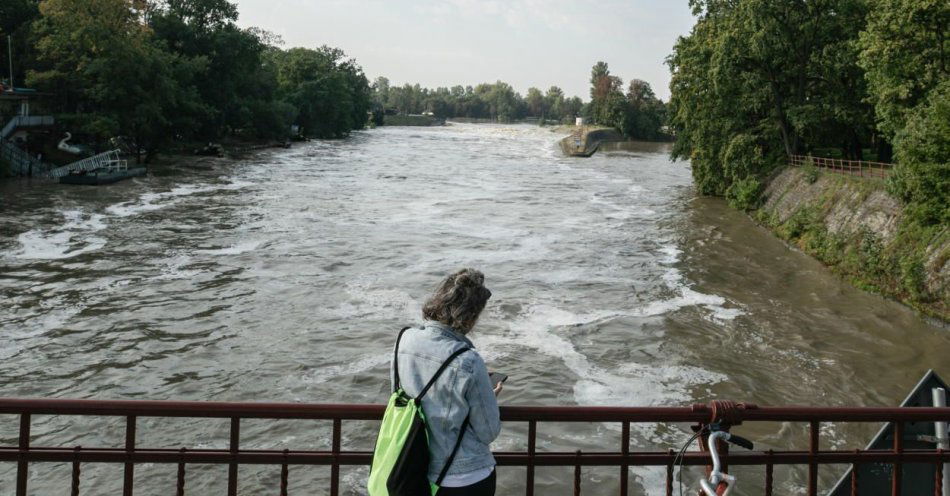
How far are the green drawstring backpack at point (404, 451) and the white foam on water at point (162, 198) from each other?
33.3 m

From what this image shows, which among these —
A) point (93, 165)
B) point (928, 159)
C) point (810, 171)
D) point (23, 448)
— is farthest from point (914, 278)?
point (93, 165)

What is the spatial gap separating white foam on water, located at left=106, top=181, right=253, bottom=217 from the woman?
109ft

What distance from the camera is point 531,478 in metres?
4.79

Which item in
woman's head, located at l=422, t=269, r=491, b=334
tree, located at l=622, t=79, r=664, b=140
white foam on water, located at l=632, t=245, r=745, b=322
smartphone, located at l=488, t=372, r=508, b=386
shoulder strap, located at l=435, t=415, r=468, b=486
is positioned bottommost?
white foam on water, located at l=632, t=245, r=745, b=322

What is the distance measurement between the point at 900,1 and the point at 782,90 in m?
16.6

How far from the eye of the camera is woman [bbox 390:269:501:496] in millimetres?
4059

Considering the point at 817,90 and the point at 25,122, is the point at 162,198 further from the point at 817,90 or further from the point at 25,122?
the point at 817,90

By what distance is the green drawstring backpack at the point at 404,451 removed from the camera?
392 centimetres

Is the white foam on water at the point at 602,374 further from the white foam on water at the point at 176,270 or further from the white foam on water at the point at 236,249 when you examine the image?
the white foam on water at the point at 236,249

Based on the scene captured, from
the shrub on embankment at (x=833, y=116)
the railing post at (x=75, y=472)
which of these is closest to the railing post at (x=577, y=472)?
the railing post at (x=75, y=472)

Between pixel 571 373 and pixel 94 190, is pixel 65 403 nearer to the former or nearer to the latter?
pixel 571 373

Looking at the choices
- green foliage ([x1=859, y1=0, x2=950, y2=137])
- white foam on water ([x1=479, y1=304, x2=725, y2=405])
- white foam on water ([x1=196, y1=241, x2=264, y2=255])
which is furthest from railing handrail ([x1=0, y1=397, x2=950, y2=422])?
green foliage ([x1=859, y1=0, x2=950, y2=137])

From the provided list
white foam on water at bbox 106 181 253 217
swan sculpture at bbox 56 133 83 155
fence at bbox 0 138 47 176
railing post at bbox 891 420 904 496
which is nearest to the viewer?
railing post at bbox 891 420 904 496

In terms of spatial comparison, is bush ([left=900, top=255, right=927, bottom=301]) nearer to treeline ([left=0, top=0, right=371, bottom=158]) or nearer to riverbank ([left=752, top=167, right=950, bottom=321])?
riverbank ([left=752, top=167, right=950, bottom=321])
